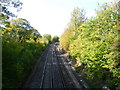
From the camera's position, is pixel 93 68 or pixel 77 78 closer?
pixel 93 68

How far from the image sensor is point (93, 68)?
10.8 m

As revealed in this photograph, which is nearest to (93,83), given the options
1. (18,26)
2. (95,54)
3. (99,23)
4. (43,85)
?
(95,54)

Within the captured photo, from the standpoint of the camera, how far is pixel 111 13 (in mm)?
9039

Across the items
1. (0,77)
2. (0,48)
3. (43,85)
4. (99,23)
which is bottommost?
(43,85)

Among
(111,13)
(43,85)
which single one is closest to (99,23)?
(111,13)

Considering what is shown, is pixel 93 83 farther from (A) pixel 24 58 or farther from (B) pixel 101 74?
(A) pixel 24 58

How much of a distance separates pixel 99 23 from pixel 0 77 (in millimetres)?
9796

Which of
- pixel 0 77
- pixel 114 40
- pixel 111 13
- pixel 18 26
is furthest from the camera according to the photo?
pixel 18 26

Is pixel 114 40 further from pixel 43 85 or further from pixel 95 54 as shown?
pixel 43 85

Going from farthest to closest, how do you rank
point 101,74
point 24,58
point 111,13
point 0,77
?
point 24,58, point 101,74, point 111,13, point 0,77

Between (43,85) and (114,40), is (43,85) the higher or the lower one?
the lower one

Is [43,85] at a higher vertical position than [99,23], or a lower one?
lower

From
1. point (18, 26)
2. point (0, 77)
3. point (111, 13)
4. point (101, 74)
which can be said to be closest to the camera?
point (0, 77)

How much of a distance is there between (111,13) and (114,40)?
7.72ft
